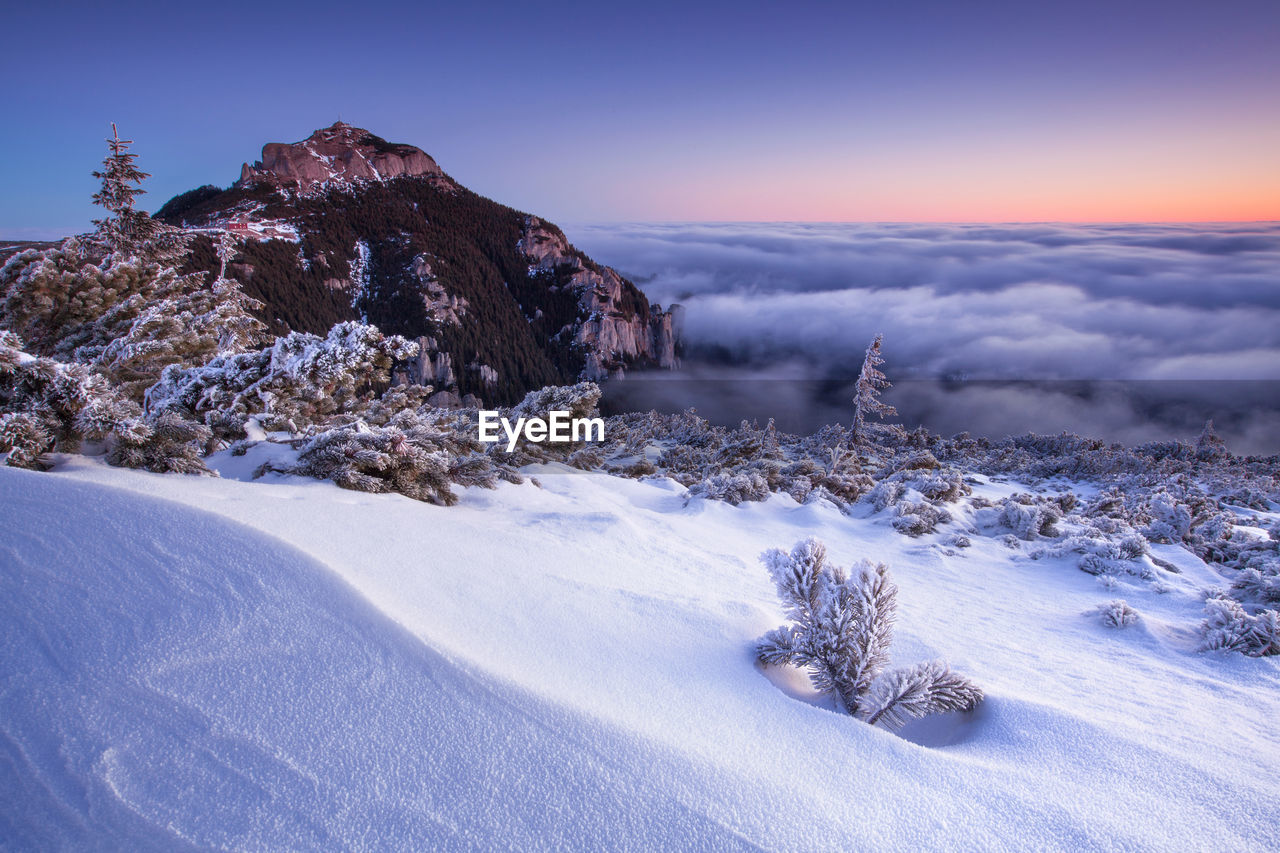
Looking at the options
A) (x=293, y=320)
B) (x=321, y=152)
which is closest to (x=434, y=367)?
(x=293, y=320)

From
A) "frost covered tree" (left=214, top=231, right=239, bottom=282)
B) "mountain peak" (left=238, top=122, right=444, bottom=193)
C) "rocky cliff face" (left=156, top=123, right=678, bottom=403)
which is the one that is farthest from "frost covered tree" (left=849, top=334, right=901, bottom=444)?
"mountain peak" (left=238, top=122, right=444, bottom=193)

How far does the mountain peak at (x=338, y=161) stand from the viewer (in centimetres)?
11738

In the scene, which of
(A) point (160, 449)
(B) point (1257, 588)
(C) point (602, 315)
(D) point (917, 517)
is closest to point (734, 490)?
(D) point (917, 517)

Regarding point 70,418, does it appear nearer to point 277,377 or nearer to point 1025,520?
point 277,377

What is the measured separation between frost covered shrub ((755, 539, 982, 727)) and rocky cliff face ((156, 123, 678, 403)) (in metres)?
85.6

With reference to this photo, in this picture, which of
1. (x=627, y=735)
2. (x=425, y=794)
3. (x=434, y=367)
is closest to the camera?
(x=425, y=794)

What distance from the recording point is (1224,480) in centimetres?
1476

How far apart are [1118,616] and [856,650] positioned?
4230 mm

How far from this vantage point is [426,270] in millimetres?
104250

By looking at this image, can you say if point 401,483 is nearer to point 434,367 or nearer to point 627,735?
point 627,735

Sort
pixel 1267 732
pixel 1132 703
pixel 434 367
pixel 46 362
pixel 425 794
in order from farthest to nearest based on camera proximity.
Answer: pixel 434 367 → pixel 46 362 → pixel 1132 703 → pixel 1267 732 → pixel 425 794

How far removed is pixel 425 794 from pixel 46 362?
450 centimetres

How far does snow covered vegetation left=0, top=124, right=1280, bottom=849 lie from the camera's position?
1.50m

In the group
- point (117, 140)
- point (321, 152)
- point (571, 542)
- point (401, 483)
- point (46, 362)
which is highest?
point (321, 152)
